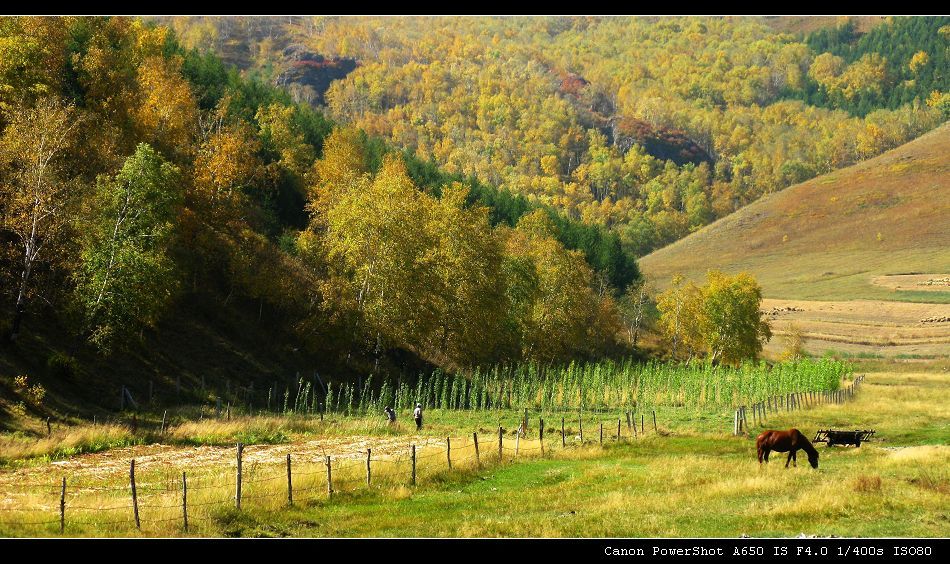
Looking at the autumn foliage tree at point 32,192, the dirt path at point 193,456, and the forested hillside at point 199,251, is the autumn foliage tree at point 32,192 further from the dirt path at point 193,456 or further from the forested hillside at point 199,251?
the dirt path at point 193,456

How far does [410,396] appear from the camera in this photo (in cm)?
7038

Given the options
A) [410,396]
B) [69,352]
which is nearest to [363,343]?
[410,396]

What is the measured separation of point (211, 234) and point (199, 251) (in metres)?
1.63

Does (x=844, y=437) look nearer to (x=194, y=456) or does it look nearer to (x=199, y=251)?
(x=194, y=456)

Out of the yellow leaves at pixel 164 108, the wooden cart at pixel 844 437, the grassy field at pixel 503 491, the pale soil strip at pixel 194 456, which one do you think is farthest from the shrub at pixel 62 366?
the wooden cart at pixel 844 437

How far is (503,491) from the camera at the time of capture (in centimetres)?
3244

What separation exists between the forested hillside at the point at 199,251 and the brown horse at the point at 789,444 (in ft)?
106

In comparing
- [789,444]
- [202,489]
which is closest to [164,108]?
[202,489]

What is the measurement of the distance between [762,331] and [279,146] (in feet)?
222

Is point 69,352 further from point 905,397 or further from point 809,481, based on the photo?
point 905,397

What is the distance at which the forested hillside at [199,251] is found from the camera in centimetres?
5044

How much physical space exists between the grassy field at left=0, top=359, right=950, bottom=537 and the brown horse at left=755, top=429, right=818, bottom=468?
0.67 m

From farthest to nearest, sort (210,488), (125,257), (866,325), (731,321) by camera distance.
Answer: (866,325), (731,321), (125,257), (210,488)

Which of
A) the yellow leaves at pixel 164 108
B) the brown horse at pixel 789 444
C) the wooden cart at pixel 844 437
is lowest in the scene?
the wooden cart at pixel 844 437
